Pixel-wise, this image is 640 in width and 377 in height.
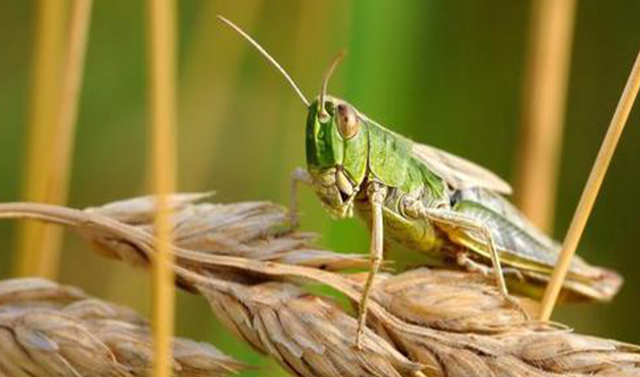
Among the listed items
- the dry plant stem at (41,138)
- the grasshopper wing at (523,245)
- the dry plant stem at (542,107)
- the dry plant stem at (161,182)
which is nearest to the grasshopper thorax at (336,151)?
the grasshopper wing at (523,245)

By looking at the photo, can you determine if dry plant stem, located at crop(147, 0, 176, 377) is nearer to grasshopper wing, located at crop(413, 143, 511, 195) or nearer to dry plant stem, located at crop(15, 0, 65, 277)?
dry plant stem, located at crop(15, 0, 65, 277)

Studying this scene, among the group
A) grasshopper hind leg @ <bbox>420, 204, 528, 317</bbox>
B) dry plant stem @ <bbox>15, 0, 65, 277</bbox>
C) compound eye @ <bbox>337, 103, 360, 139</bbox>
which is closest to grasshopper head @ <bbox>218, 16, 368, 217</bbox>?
compound eye @ <bbox>337, 103, 360, 139</bbox>

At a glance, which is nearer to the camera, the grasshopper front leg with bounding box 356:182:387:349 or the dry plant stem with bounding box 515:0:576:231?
the grasshopper front leg with bounding box 356:182:387:349

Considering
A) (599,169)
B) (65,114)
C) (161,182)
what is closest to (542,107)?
(599,169)

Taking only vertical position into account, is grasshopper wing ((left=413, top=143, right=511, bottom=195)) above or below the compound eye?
below

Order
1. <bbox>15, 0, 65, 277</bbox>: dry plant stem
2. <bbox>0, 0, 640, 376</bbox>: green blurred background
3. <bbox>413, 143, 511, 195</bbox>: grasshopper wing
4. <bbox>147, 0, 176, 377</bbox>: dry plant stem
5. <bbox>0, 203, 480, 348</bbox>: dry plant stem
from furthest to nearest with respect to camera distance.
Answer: <bbox>0, 0, 640, 376</bbox>: green blurred background
<bbox>413, 143, 511, 195</bbox>: grasshopper wing
<bbox>15, 0, 65, 277</bbox>: dry plant stem
<bbox>0, 203, 480, 348</bbox>: dry plant stem
<bbox>147, 0, 176, 377</bbox>: dry plant stem

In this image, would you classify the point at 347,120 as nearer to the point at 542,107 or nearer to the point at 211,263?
the point at 211,263

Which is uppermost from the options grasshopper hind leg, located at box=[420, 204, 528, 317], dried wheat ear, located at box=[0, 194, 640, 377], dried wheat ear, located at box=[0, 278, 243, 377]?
grasshopper hind leg, located at box=[420, 204, 528, 317]

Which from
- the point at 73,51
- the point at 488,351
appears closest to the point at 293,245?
the point at 488,351
